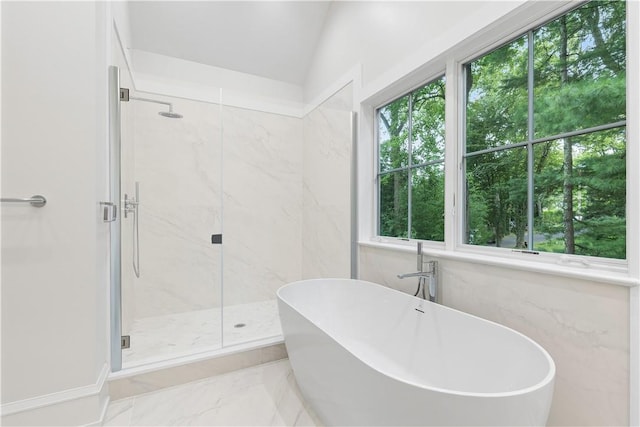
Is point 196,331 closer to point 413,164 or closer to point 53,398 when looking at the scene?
point 53,398

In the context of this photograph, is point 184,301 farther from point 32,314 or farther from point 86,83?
point 86,83

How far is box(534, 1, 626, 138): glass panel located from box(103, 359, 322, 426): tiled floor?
189 cm

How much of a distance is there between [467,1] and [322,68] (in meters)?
1.74

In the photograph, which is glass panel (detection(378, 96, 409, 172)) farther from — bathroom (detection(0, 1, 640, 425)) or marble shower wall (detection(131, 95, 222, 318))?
marble shower wall (detection(131, 95, 222, 318))

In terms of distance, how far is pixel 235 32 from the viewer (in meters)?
2.95

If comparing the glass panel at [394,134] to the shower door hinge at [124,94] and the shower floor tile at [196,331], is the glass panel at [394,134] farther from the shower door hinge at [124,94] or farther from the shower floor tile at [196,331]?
the shower door hinge at [124,94]

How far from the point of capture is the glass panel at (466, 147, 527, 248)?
1470 millimetres

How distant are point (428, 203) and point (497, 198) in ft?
1.57

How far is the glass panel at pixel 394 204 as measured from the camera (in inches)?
86.9

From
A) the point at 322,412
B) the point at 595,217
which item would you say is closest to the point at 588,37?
the point at 595,217

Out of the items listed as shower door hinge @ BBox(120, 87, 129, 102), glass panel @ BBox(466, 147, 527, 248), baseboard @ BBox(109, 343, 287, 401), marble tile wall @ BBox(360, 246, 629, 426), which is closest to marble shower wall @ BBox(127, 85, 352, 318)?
shower door hinge @ BBox(120, 87, 129, 102)

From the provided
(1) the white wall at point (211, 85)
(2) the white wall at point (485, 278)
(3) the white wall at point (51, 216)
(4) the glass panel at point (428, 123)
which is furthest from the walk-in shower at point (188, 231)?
(4) the glass panel at point (428, 123)

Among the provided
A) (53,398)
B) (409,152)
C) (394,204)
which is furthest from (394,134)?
(53,398)

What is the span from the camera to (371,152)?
2.49 metres
